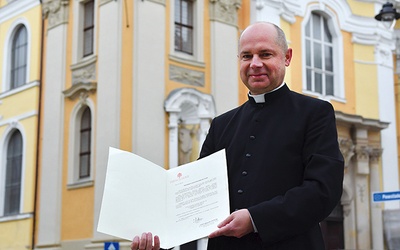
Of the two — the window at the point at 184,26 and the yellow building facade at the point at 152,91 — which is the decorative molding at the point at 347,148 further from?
the window at the point at 184,26

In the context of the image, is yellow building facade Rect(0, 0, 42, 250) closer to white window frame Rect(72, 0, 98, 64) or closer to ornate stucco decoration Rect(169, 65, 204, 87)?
white window frame Rect(72, 0, 98, 64)

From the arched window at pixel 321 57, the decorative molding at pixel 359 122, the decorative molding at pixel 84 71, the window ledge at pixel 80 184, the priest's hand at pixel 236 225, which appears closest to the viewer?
the priest's hand at pixel 236 225

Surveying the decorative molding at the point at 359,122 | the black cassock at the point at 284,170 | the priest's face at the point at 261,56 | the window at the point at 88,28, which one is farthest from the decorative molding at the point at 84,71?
the priest's face at the point at 261,56

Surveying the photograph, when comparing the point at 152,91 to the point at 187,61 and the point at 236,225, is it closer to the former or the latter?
the point at 187,61

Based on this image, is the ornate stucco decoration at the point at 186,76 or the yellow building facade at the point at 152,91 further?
the ornate stucco decoration at the point at 186,76

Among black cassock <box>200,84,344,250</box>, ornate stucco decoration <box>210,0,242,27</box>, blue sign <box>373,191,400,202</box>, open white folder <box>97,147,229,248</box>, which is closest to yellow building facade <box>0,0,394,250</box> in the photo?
ornate stucco decoration <box>210,0,242,27</box>

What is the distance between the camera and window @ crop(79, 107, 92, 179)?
18.1 metres

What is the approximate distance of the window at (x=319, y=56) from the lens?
69.7ft

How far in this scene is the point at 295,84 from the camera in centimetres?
2028

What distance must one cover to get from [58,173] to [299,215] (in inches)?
626

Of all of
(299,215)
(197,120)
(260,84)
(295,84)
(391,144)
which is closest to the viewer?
(299,215)

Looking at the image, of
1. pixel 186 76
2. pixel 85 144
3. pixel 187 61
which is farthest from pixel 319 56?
pixel 85 144

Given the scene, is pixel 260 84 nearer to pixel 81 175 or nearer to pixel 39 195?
pixel 81 175

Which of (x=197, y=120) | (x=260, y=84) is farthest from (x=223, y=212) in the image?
(x=197, y=120)
